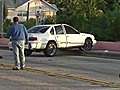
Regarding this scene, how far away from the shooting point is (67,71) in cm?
1476

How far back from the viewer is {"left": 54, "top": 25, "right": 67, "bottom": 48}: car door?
22344 mm

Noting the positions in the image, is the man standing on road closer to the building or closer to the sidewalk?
the sidewalk

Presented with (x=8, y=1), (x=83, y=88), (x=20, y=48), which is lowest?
(x=83, y=88)

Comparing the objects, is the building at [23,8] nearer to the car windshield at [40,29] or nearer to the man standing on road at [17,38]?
the car windshield at [40,29]

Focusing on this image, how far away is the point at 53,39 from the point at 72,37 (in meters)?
1.37

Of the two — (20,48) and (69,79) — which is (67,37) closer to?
(20,48)

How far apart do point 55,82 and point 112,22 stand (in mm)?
15658

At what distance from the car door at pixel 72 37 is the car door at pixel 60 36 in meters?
0.28

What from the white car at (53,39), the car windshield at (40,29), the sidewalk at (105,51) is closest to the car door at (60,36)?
the white car at (53,39)

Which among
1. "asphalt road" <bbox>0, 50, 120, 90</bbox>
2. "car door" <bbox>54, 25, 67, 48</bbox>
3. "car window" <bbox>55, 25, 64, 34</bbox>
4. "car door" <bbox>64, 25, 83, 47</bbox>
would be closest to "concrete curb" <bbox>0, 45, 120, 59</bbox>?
"car door" <bbox>64, 25, 83, 47</bbox>

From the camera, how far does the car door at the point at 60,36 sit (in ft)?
73.3

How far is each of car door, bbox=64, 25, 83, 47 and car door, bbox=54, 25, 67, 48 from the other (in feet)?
0.92

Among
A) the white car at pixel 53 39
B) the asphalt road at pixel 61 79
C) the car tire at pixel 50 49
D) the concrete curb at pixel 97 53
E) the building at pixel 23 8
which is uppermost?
the building at pixel 23 8

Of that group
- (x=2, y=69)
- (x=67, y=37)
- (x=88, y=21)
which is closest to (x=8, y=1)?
(x=88, y=21)
